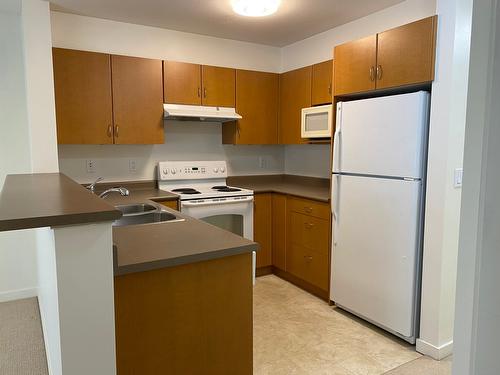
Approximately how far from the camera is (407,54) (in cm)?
244

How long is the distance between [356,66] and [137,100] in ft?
6.09

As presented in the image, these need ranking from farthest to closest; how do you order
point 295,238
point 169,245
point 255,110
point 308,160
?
point 308,160 → point 255,110 → point 295,238 → point 169,245

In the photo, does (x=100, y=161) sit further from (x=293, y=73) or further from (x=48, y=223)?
(x=48, y=223)

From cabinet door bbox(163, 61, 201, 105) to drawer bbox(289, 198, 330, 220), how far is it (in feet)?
4.33

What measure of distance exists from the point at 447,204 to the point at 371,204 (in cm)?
51

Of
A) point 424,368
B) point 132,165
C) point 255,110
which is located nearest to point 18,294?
point 132,165

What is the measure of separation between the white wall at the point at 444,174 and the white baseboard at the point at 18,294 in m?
3.18

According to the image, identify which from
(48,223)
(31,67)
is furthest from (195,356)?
(31,67)

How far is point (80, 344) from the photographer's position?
1189 millimetres

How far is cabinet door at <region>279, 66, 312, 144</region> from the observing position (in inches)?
148

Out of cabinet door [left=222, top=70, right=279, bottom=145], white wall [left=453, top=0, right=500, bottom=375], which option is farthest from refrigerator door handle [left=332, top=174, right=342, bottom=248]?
white wall [left=453, top=0, right=500, bottom=375]

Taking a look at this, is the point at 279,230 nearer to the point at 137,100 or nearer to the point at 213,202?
the point at 213,202

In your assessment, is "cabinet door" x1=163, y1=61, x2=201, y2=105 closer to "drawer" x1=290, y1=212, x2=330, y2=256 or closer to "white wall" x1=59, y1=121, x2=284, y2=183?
"white wall" x1=59, y1=121, x2=284, y2=183

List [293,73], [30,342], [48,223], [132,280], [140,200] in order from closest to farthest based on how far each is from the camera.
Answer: [48,223], [132,280], [30,342], [140,200], [293,73]
